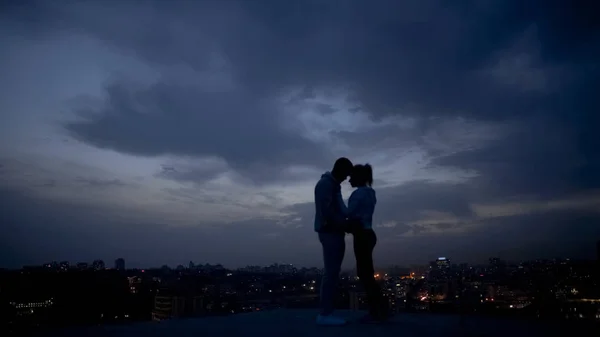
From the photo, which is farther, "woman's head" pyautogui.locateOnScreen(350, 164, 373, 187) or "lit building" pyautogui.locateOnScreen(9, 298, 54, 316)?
"lit building" pyautogui.locateOnScreen(9, 298, 54, 316)

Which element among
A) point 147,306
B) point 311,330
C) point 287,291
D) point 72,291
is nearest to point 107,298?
point 72,291

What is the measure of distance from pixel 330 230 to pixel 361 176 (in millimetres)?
944

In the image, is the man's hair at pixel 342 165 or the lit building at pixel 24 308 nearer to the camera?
the man's hair at pixel 342 165

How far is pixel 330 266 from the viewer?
5.03m

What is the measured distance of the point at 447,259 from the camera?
578 cm

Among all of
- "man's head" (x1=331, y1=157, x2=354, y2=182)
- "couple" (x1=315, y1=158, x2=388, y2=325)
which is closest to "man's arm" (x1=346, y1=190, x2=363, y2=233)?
"couple" (x1=315, y1=158, x2=388, y2=325)

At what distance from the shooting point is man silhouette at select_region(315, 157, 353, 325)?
196 inches

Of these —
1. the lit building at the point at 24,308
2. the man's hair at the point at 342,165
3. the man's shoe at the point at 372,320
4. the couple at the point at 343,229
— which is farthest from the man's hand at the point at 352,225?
the lit building at the point at 24,308

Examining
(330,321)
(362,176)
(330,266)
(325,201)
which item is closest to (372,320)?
(330,321)

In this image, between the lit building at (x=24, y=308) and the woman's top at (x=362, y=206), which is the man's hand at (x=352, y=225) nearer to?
the woman's top at (x=362, y=206)

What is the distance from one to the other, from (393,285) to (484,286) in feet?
6.58

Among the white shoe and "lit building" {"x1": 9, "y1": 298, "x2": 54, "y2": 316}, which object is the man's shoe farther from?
"lit building" {"x1": 9, "y1": 298, "x2": 54, "y2": 316}

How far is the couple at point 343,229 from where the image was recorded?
502 cm

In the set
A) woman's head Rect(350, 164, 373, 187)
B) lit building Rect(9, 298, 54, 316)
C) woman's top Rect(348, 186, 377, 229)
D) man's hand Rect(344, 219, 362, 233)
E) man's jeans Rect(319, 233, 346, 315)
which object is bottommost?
lit building Rect(9, 298, 54, 316)
